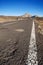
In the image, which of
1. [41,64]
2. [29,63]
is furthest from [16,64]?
[41,64]

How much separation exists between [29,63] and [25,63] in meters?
0.13

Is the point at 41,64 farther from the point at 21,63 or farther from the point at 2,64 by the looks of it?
the point at 2,64

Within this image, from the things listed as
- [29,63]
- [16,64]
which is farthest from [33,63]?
[16,64]

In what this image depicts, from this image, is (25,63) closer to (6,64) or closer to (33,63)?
(33,63)

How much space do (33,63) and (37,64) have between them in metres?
0.13

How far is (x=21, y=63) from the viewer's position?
4539 mm

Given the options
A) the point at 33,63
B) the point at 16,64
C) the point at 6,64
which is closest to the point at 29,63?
the point at 33,63

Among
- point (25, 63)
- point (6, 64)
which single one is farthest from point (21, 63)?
point (6, 64)

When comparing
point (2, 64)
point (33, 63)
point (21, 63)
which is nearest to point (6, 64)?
point (2, 64)

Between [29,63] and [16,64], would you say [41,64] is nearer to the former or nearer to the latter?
[29,63]

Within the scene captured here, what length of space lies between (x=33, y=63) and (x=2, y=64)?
0.94m

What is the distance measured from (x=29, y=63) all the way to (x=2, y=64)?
32.2 inches

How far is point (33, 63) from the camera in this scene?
14.8ft

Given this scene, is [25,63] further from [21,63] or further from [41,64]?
[41,64]
